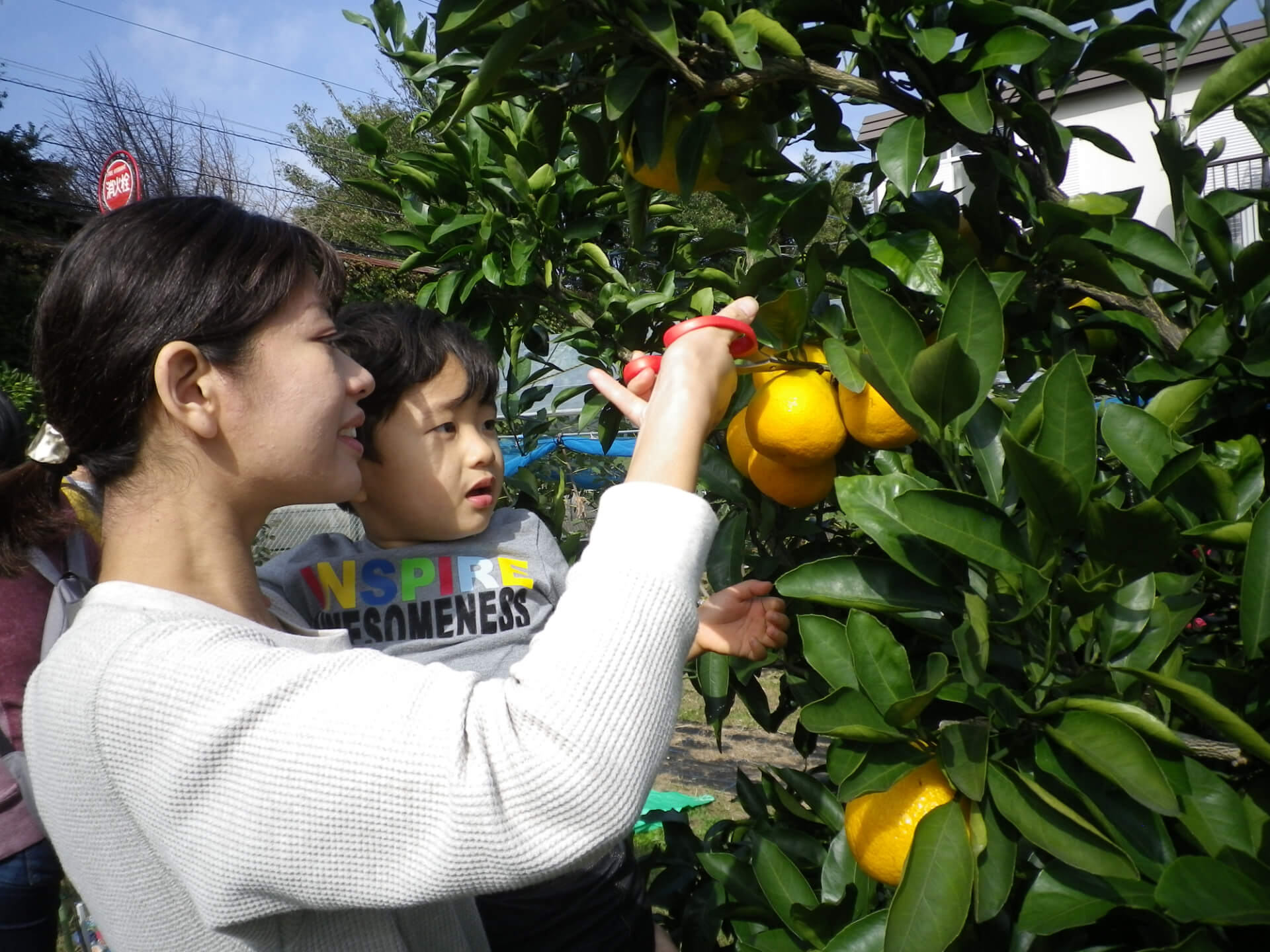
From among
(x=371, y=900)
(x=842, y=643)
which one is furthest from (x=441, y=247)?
(x=371, y=900)

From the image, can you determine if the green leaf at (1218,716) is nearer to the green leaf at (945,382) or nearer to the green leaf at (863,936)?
the green leaf at (945,382)

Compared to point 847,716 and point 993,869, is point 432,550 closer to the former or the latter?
point 847,716

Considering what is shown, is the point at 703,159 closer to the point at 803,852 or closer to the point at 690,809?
the point at 803,852

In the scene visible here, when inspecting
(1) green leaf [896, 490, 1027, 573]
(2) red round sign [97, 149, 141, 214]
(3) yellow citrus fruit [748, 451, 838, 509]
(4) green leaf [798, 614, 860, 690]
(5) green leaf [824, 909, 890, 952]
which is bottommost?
(5) green leaf [824, 909, 890, 952]

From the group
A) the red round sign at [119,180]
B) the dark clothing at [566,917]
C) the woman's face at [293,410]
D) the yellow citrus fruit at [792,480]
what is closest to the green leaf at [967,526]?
the yellow citrus fruit at [792,480]

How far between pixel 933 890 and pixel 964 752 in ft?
0.40

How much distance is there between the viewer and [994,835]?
0.92m

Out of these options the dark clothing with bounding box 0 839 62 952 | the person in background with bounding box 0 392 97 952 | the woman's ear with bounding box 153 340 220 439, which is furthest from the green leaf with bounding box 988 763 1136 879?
the dark clothing with bounding box 0 839 62 952

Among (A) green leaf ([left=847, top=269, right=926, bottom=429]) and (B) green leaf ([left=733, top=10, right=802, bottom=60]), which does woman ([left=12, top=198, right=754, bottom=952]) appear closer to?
(A) green leaf ([left=847, top=269, right=926, bottom=429])

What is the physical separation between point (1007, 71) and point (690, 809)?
2.98 metres

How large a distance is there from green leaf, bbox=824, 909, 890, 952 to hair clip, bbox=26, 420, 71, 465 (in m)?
0.93

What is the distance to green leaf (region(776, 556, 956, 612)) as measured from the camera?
3.32 feet

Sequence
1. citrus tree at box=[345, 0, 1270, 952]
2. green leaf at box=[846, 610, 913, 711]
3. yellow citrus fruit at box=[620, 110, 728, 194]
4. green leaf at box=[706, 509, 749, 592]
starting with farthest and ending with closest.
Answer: green leaf at box=[706, 509, 749, 592]
yellow citrus fruit at box=[620, 110, 728, 194]
green leaf at box=[846, 610, 913, 711]
citrus tree at box=[345, 0, 1270, 952]

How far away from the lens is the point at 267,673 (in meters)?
0.81
